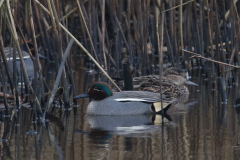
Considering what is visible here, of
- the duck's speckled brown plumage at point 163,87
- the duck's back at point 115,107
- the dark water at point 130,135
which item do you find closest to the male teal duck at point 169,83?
the duck's speckled brown plumage at point 163,87

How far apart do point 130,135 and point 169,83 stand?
311 cm

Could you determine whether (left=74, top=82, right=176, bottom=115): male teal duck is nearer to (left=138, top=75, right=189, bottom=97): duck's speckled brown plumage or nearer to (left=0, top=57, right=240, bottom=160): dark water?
(left=0, top=57, right=240, bottom=160): dark water

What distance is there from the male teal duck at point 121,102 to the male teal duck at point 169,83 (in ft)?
3.52

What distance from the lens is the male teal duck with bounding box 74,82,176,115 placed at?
6.90 metres

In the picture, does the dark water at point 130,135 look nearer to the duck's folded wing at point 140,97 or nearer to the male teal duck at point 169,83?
the duck's folded wing at point 140,97

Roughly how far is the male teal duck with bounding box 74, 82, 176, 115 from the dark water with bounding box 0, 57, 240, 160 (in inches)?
5.4

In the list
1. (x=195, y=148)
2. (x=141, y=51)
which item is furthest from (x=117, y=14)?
(x=195, y=148)

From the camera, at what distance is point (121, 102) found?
6922 millimetres

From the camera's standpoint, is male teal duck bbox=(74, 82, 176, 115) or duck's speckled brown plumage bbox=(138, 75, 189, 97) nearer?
male teal duck bbox=(74, 82, 176, 115)

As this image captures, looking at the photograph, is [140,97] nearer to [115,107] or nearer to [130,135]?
[115,107]

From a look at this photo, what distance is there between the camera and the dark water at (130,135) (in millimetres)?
4766

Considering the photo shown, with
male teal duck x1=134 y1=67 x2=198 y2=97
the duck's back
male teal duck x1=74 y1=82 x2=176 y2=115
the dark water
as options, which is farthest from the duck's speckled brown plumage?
the duck's back

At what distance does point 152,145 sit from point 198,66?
20.2 ft

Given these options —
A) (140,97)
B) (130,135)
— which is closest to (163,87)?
(140,97)
